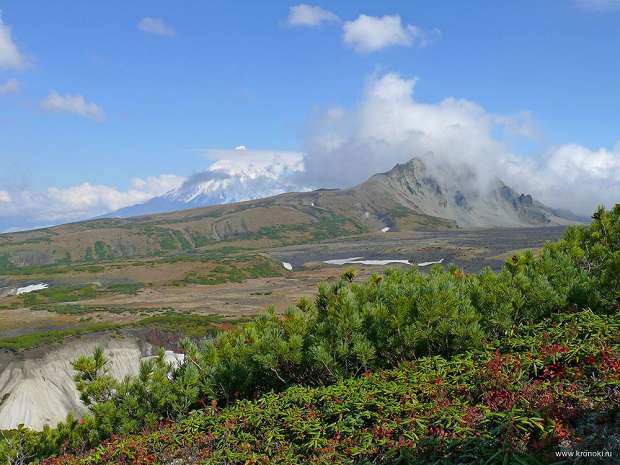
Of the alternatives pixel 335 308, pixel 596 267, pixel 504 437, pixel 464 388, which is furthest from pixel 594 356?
pixel 596 267

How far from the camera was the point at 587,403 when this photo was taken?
6375 mm

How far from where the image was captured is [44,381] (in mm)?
44125

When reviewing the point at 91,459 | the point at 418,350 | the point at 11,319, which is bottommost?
the point at 11,319

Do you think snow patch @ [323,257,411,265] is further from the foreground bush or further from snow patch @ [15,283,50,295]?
the foreground bush

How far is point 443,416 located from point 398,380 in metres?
2.16

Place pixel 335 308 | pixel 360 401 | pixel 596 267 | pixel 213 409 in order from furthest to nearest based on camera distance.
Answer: pixel 596 267, pixel 335 308, pixel 213 409, pixel 360 401

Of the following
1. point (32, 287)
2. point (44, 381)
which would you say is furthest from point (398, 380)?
point (32, 287)

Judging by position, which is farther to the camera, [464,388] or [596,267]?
[596,267]

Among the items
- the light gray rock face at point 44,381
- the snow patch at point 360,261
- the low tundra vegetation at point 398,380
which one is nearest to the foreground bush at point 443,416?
the low tundra vegetation at point 398,380

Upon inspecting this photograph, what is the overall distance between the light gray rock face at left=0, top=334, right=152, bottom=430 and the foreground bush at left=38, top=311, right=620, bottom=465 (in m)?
32.9

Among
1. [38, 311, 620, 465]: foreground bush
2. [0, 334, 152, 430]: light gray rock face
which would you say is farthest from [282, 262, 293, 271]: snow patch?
[38, 311, 620, 465]: foreground bush

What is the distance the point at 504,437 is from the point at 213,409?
6.43 m

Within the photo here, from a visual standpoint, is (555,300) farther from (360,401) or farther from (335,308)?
(360,401)

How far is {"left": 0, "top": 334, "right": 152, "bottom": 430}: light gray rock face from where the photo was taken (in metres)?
39.7
